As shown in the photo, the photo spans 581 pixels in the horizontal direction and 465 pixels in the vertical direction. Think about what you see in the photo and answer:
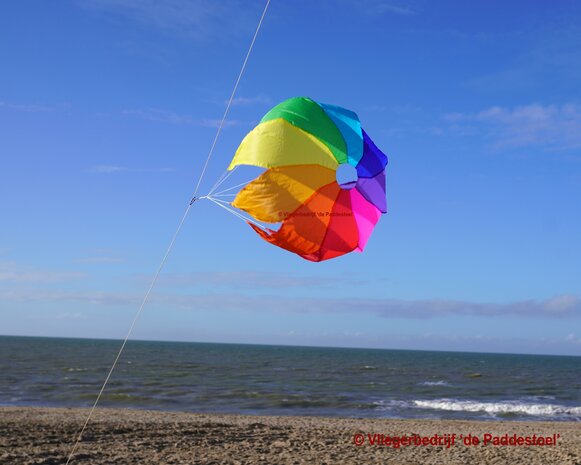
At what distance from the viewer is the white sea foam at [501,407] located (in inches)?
894

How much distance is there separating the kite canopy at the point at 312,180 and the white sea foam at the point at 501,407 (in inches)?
671

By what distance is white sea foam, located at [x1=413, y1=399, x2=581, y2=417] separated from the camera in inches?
894

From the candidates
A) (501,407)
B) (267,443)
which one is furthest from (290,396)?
(267,443)

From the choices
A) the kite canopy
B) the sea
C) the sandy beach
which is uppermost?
the kite canopy

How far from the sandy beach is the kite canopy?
4.50 m

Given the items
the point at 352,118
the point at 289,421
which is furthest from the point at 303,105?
the point at 289,421

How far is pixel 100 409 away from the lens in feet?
64.2

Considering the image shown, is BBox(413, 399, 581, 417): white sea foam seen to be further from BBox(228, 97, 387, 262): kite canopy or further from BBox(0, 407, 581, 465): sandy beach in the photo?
BBox(228, 97, 387, 262): kite canopy

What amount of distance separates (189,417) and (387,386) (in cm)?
1637

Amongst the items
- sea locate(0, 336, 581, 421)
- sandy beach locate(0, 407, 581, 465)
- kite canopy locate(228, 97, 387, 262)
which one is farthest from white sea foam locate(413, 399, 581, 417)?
kite canopy locate(228, 97, 387, 262)

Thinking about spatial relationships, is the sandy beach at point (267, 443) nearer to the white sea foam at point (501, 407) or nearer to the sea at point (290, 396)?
the sea at point (290, 396)

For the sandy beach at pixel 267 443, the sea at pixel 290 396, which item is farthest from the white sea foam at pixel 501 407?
the sandy beach at pixel 267 443

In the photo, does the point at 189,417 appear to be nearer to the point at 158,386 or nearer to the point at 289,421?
the point at 289,421

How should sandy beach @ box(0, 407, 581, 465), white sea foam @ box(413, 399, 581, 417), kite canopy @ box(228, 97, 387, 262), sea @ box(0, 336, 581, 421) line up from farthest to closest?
white sea foam @ box(413, 399, 581, 417)
sea @ box(0, 336, 581, 421)
sandy beach @ box(0, 407, 581, 465)
kite canopy @ box(228, 97, 387, 262)
